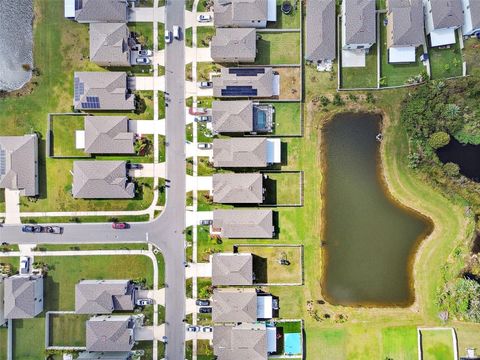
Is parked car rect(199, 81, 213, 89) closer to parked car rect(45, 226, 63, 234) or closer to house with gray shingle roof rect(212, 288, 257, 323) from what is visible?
parked car rect(45, 226, 63, 234)

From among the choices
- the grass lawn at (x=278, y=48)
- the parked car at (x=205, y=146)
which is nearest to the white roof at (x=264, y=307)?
the parked car at (x=205, y=146)

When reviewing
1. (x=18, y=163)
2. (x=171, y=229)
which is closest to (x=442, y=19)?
(x=171, y=229)

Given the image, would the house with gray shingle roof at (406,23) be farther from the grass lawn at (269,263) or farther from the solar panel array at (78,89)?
the solar panel array at (78,89)

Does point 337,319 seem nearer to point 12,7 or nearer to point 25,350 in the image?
point 25,350

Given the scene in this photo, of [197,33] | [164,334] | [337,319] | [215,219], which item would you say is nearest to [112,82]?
[197,33]

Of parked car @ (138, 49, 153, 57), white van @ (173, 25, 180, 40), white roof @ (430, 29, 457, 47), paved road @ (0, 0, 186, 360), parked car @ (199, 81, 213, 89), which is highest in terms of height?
white van @ (173, 25, 180, 40)

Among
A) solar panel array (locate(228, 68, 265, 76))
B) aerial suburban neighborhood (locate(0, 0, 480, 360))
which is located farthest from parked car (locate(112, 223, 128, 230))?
solar panel array (locate(228, 68, 265, 76))

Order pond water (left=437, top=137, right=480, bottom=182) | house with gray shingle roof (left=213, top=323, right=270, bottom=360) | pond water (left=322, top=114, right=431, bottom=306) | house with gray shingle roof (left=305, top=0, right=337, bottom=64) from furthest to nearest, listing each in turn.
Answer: pond water (left=322, top=114, right=431, bottom=306) → pond water (left=437, top=137, right=480, bottom=182) → house with gray shingle roof (left=305, top=0, right=337, bottom=64) → house with gray shingle roof (left=213, top=323, right=270, bottom=360)
